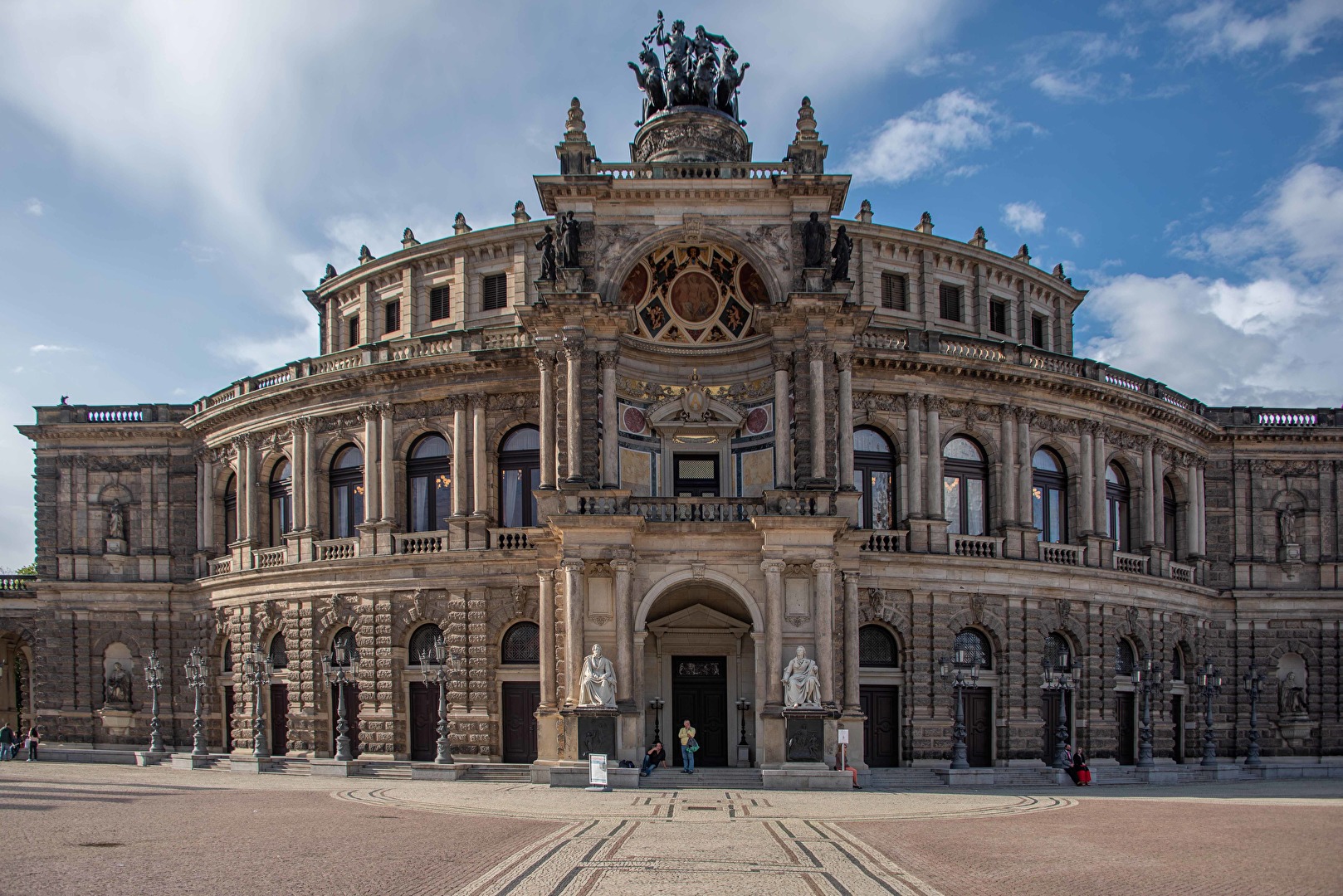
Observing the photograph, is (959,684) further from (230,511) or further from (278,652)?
(230,511)

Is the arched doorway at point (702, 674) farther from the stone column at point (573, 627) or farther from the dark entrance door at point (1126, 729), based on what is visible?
the dark entrance door at point (1126, 729)

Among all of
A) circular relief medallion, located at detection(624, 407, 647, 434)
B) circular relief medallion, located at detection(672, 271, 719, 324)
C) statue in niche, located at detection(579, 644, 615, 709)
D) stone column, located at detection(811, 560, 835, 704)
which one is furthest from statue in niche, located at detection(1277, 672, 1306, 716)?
statue in niche, located at detection(579, 644, 615, 709)

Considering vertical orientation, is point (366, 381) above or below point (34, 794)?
above

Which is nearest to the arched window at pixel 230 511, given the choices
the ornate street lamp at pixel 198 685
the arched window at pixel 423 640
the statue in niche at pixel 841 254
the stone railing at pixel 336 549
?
the ornate street lamp at pixel 198 685

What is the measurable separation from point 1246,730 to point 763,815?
112 feet

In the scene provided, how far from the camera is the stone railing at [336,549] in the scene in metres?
49.2

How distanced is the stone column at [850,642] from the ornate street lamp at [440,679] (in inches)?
545

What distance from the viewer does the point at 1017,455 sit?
160 feet

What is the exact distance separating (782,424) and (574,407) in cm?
667

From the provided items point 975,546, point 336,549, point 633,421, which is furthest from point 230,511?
point 975,546

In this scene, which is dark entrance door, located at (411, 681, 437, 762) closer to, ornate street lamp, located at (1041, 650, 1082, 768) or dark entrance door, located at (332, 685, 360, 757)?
dark entrance door, located at (332, 685, 360, 757)

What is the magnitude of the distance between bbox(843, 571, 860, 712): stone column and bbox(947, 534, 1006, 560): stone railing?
255 inches

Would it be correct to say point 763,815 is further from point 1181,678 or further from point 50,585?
point 50,585

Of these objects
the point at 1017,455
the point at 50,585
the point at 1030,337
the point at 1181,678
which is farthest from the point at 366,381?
the point at 1181,678
